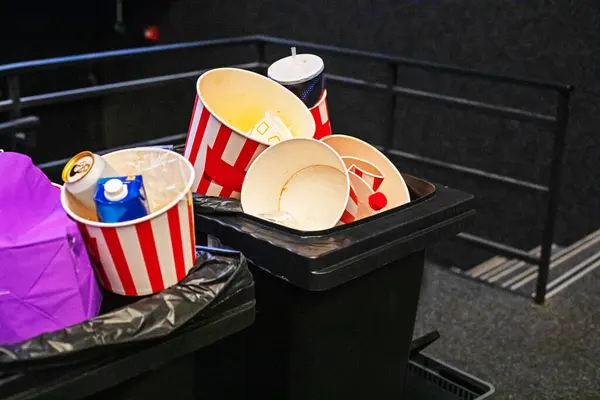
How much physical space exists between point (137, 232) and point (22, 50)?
3970 millimetres

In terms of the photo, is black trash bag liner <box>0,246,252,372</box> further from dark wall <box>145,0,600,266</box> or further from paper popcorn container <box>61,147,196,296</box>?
dark wall <box>145,0,600,266</box>

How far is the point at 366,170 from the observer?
1.55m

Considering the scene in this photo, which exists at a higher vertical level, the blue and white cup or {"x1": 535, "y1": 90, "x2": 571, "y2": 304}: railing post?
the blue and white cup

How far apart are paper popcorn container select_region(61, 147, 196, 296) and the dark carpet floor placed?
1.30 meters

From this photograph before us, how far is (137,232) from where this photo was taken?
1.07 m

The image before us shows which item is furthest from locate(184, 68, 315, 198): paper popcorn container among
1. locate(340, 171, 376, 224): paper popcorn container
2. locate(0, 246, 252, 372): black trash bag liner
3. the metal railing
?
the metal railing

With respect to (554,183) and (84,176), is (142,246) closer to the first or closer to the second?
(84,176)

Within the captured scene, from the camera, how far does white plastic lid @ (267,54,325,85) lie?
5.32ft

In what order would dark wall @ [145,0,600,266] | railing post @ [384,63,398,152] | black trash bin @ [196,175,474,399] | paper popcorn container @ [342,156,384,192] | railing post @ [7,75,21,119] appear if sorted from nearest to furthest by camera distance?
black trash bin @ [196,175,474,399], paper popcorn container @ [342,156,384,192], railing post @ [7,75,21,119], railing post @ [384,63,398,152], dark wall @ [145,0,600,266]

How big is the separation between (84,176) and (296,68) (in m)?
0.71

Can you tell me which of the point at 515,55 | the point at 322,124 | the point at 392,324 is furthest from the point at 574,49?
the point at 392,324

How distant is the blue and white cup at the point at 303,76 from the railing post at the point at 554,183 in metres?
1.14

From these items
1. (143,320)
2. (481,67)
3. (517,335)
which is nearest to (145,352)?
(143,320)

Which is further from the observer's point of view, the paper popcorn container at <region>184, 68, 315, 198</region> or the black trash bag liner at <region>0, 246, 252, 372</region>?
the paper popcorn container at <region>184, 68, 315, 198</region>
